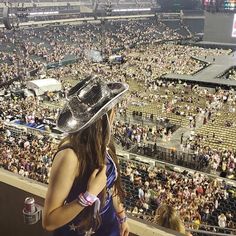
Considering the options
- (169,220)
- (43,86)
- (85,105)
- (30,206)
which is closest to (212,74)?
(43,86)

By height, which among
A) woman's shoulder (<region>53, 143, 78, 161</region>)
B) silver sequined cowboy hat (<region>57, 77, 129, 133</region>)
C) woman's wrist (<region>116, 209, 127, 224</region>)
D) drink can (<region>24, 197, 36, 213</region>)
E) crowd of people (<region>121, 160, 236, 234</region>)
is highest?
silver sequined cowboy hat (<region>57, 77, 129, 133</region>)

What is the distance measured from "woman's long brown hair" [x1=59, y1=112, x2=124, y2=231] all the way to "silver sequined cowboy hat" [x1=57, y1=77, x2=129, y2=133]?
0.18ft

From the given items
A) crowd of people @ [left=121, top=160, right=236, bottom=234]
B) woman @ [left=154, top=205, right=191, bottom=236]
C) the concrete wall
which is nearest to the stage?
crowd of people @ [left=121, top=160, right=236, bottom=234]

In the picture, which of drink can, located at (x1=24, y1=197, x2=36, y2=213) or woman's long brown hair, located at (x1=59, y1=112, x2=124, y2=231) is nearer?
woman's long brown hair, located at (x1=59, y1=112, x2=124, y2=231)

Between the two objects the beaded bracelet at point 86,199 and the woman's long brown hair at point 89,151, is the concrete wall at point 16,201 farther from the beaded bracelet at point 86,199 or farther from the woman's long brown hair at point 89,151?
the beaded bracelet at point 86,199

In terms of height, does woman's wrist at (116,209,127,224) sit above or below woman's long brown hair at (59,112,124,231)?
below

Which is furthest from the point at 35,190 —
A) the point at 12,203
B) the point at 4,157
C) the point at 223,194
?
the point at 4,157

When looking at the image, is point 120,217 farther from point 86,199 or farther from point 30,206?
point 30,206

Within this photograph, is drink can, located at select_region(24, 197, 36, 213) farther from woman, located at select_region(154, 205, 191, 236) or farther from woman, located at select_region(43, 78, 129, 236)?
woman, located at select_region(154, 205, 191, 236)

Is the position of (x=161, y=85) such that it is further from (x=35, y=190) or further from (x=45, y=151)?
(x=35, y=190)

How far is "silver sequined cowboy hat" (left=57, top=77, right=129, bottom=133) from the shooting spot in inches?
87.8

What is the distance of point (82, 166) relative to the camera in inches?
86.6

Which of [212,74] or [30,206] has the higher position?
[30,206]

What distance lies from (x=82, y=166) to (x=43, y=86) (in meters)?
29.0
